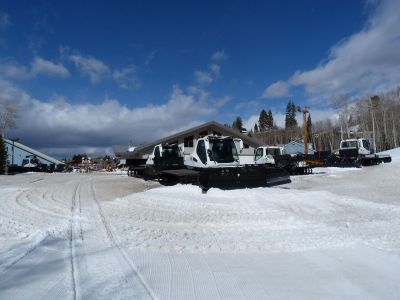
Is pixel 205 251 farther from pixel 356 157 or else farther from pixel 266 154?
pixel 356 157

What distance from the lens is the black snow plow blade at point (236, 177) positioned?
12883 mm

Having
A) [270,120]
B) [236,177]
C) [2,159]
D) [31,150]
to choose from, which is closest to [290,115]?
[270,120]

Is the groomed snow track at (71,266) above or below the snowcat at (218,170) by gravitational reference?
below

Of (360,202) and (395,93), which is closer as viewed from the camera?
(360,202)

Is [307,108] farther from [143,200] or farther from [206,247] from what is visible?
[206,247]

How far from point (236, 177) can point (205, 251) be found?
8037mm

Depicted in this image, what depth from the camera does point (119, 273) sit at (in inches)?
169

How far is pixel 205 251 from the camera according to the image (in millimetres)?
5406

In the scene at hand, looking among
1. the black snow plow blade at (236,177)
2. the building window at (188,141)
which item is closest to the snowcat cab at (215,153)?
the black snow plow blade at (236,177)

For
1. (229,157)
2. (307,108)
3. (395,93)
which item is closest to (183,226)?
(229,157)

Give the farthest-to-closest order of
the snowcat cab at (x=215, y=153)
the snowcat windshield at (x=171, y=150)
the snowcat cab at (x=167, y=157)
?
the snowcat windshield at (x=171, y=150)
the snowcat cab at (x=167, y=157)
the snowcat cab at (x=215, y=153)

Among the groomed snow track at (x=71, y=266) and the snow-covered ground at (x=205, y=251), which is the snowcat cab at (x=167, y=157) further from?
the groomed snow track at (x=71, y=266)

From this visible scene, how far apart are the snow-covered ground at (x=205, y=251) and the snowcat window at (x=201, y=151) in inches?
238

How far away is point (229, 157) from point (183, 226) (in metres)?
9.09
